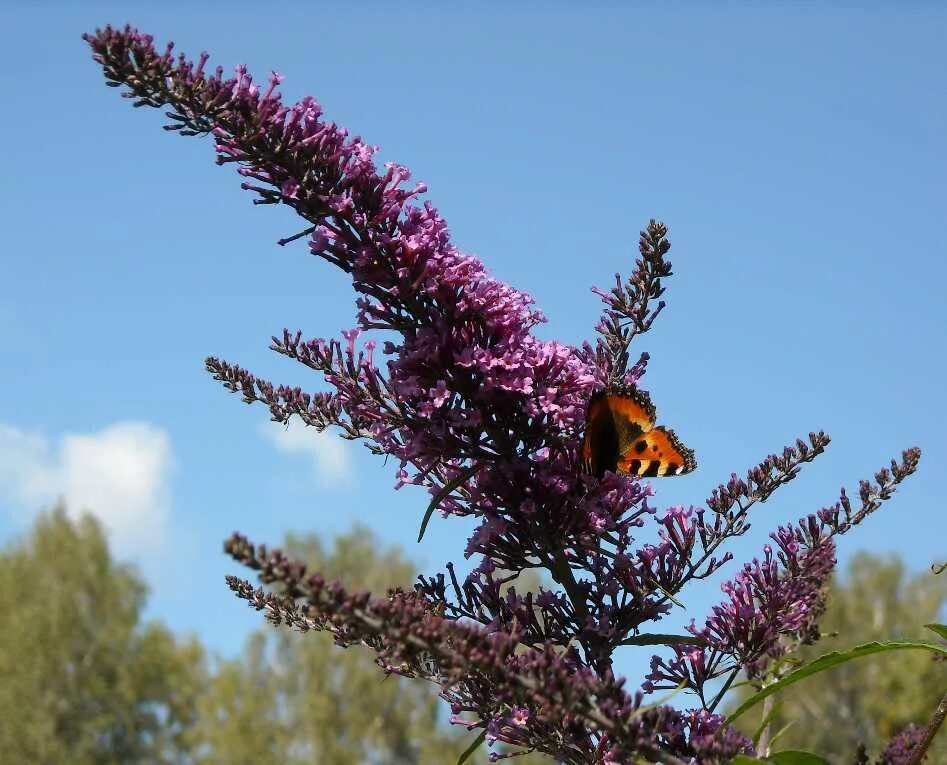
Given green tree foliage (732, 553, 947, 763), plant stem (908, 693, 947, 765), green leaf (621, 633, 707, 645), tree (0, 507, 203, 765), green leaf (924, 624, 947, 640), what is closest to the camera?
plant stem (908, 693, 947, 765)

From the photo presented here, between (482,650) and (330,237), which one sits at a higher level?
(330,237)

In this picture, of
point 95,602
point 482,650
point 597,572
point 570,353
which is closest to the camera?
point 482,650

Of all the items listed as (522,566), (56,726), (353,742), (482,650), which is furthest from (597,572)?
(56,726)

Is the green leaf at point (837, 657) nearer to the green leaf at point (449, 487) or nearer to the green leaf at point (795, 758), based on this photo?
the green leaf at point (795, 758)

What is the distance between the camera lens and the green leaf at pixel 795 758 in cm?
144

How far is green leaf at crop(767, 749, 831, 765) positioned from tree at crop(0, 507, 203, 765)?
2851cm

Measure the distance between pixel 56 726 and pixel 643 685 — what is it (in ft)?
94.0

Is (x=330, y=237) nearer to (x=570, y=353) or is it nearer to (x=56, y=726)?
(x=570, y=353)

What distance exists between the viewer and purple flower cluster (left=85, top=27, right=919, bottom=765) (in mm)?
1894

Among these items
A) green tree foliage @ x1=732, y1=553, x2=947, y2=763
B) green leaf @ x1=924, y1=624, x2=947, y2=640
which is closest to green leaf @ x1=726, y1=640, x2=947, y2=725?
green leaf @ x1=924, y1=624, x2=947, y2=640

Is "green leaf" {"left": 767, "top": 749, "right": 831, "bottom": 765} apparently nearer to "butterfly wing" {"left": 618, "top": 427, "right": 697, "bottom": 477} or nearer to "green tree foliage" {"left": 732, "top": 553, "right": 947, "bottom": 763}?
"butterfly wing" {"left": 618, "top": 427, "right": 697, "bottom": 477}

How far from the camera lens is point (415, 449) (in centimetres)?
218

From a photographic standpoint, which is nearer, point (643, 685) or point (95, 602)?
point (643, 685)

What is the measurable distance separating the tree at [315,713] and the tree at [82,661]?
233 centimetres
